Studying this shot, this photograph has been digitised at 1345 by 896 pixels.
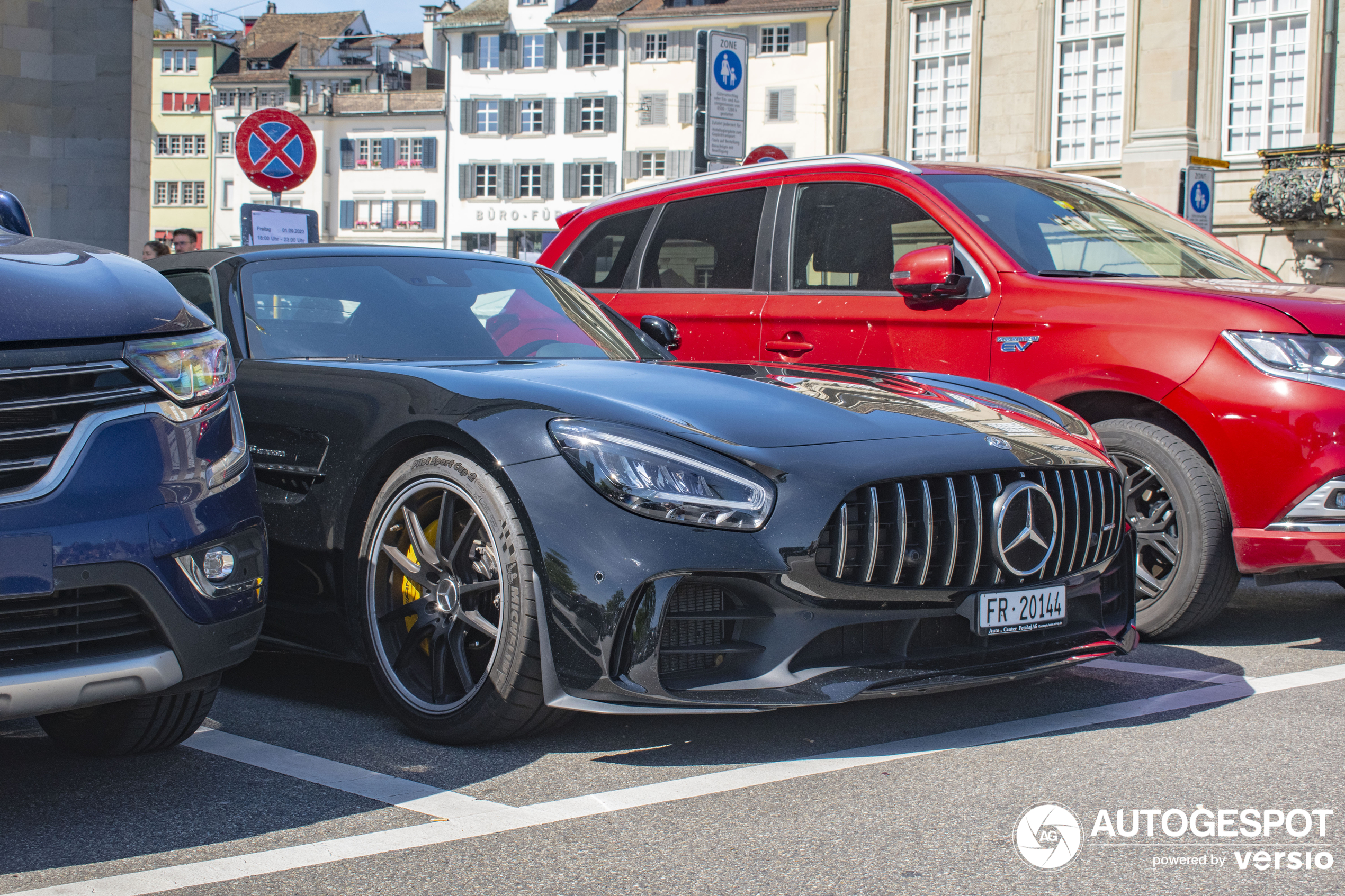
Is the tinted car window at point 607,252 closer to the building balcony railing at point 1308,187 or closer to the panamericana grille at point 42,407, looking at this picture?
the panamericana grille at point 42,407

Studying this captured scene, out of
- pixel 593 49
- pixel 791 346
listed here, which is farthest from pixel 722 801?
pixel 593 49

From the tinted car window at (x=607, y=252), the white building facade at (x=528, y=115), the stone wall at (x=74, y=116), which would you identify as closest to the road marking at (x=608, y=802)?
the tinted car window at (x=607, y=252)

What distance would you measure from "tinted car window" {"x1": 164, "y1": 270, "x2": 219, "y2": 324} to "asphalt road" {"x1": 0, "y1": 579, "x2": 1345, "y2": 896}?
1327 mm

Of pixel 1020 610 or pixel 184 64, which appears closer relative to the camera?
pixel 1020 610

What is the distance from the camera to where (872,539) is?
3.50 m

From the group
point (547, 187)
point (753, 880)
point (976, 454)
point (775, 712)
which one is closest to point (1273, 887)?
point (753, 880)

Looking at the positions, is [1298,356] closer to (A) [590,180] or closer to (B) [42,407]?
(B) [42,407]

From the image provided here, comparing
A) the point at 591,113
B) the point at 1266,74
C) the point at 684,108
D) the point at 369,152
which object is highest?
the point at 591,113

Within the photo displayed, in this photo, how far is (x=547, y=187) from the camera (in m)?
66.2

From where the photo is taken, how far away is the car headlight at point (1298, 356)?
4879 millimetres

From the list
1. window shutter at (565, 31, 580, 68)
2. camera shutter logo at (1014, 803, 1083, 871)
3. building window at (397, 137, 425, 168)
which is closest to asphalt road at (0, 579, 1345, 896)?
camera shutter logo at (1014, 803, 1083, 871)

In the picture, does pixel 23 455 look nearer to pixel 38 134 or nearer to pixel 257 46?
pixel 38 134

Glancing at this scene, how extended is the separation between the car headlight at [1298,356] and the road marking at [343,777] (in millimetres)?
3151

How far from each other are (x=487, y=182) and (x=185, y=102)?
2673cm
